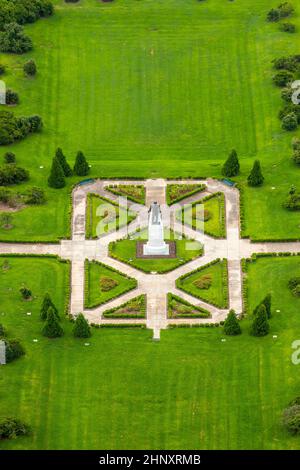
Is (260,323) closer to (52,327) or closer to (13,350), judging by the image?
(52,327)

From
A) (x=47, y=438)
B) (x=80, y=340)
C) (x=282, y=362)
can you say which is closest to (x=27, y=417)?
(x=47, y=438)

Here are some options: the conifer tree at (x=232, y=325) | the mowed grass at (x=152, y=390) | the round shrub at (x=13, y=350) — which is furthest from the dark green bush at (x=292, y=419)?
the round shrub at (x=13, y=350)

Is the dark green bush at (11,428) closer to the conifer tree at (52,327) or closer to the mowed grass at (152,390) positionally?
the mowed grass at (152,390)

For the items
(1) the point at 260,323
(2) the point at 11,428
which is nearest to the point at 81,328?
(2) the point at 11,428

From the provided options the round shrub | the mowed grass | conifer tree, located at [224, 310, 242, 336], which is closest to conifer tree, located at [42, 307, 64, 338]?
the mowed grass

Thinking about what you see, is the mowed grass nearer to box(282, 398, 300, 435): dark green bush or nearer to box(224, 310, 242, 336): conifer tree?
box(224, 310, 242, 336): conifer tree

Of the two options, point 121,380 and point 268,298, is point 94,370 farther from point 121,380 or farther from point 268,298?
point 268,298

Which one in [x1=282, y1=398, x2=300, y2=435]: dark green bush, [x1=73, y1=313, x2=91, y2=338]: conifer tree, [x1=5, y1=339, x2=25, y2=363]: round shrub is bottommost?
[x1=282, y1=398, x2=300, y2=435]: dark green bush
